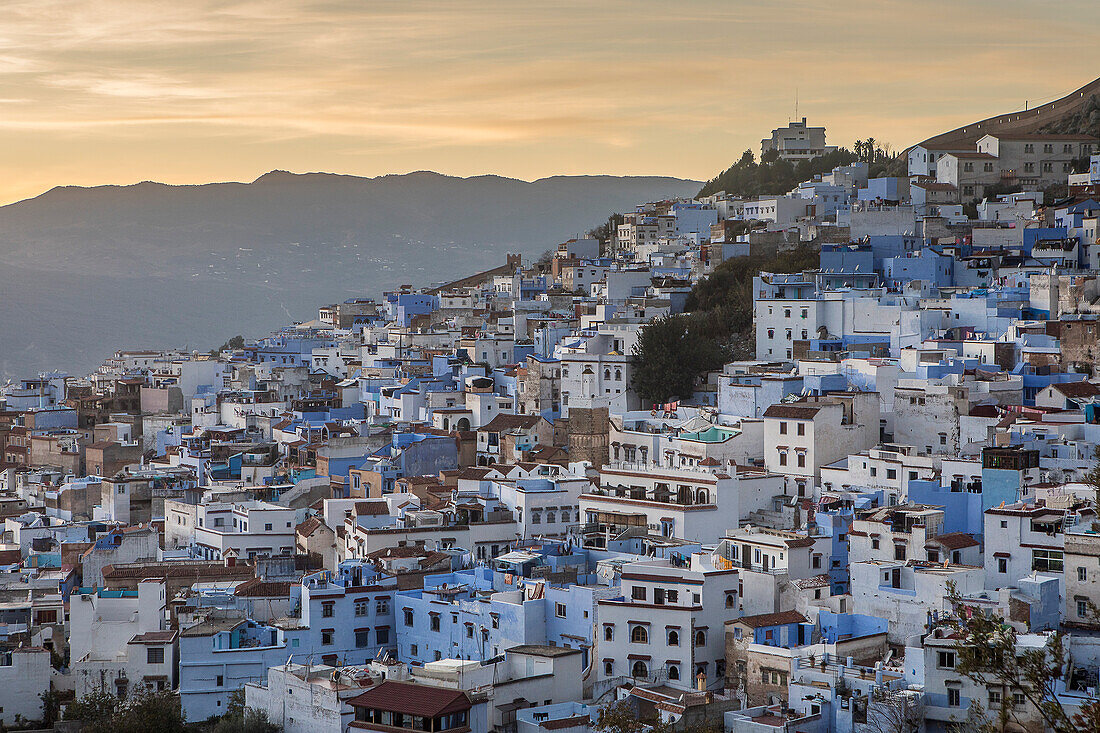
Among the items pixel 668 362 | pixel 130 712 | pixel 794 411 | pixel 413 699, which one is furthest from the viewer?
pixel 668 362

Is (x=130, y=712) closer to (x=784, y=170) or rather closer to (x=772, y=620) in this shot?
(x=772, y=620)

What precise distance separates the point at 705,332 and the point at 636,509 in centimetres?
1323

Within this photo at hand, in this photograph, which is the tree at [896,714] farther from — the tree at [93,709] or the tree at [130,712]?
the tree at [93,709]

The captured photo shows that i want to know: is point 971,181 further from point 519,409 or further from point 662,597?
point 662,597

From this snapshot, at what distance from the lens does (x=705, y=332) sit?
118ft

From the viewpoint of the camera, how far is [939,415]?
26.2 metres

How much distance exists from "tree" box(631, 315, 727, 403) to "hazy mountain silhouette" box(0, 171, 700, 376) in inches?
3155

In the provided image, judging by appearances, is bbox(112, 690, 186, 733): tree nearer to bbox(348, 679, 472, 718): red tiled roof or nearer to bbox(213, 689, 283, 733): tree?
bbox(213, 689, 283, 733): tree

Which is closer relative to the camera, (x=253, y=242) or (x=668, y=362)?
(x=668, y=362)

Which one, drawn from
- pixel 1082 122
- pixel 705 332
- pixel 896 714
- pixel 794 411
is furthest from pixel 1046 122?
pixel 896 714

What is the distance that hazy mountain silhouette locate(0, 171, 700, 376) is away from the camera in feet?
392

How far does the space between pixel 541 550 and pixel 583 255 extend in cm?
3389

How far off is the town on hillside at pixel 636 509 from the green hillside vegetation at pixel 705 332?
0.11m

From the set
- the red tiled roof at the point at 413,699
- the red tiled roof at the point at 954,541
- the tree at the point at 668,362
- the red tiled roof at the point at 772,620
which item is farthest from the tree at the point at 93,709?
the tree at the point at 668,362
